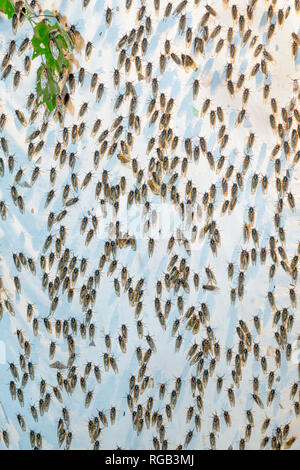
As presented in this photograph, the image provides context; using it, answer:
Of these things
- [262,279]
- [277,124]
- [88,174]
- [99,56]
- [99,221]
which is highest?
[99,56]

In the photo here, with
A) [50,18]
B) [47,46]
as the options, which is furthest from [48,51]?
[50,18]

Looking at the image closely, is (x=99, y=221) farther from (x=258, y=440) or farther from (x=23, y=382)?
(x=258, y=440)

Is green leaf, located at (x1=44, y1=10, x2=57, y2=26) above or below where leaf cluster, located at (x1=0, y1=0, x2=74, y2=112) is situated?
above

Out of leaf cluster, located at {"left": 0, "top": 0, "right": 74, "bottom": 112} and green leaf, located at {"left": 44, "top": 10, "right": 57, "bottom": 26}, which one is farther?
green leaf, located at {"left": 44, "top": 10, "right": 57, "bottom": 26}

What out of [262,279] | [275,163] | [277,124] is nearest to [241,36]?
[277,124]

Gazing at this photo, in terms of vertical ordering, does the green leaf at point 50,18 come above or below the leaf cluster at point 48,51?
above

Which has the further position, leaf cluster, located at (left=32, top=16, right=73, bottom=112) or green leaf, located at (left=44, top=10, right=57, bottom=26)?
green leaf, located at (left=44, top=10, right=57, bottom=26)

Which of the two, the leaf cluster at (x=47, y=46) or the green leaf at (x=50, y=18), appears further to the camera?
the green leaf at (x=50, y=18)

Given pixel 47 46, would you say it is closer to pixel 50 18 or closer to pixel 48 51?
pixel 48 51

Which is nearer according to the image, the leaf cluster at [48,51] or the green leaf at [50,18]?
the leaf cluster at [48,51]

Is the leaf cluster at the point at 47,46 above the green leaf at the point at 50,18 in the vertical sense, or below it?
below
